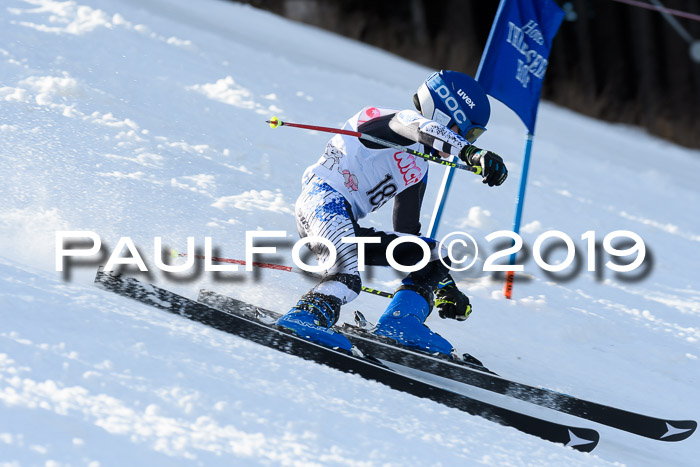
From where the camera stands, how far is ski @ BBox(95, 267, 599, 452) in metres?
3.00

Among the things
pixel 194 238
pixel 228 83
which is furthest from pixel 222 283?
pixel 228 83

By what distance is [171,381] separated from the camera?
100 inches

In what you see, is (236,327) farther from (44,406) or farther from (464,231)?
(464,231)

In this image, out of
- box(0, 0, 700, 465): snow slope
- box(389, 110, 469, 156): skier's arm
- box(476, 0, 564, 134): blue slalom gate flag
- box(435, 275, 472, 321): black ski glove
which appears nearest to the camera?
box(0, 0, 700, 465): snow slope

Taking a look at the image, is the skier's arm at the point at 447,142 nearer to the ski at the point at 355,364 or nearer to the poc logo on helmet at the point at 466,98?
the poc logo on helmet at the point at 466,98

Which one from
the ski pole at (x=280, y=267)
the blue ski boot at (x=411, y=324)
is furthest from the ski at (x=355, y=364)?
the ski pole at (x=280, y=267)

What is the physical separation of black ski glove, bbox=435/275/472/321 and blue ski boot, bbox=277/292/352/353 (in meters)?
0.59

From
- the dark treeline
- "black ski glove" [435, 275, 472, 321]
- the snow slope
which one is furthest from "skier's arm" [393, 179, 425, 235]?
the dark treeline

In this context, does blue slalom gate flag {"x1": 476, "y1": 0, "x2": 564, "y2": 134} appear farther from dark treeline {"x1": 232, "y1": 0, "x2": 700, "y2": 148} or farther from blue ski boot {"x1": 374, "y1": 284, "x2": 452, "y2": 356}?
dark treeline {"x1": 232, "y1": 0, "x2": 700, "y2": 148}

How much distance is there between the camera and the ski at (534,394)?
3262mm

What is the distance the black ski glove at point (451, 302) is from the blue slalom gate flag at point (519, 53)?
1525 mm

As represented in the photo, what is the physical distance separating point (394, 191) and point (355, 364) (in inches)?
35.8

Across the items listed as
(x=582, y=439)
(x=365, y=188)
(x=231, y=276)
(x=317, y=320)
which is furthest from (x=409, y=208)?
(x=582, y=439)

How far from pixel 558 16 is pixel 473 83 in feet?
5.27
